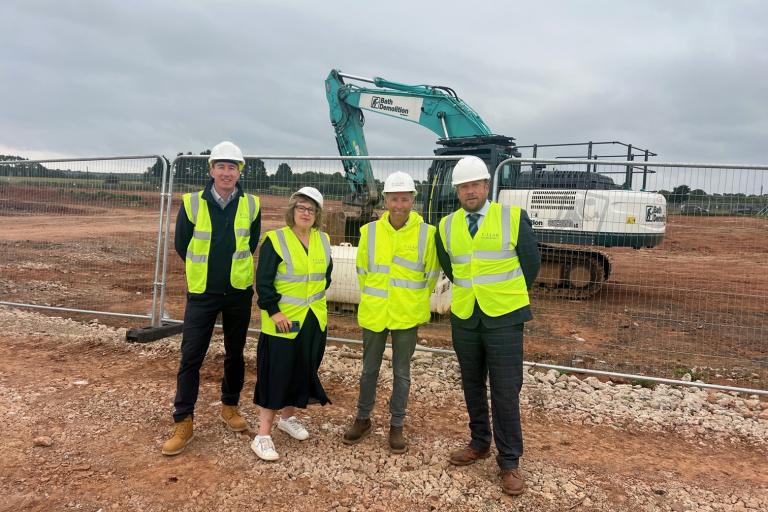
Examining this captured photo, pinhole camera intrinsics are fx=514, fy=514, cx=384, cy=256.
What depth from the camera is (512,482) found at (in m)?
3.39

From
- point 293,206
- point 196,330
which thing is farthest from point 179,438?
point 293,206

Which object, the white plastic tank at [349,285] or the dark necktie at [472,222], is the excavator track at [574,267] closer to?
the white plastic tank at [349,285]

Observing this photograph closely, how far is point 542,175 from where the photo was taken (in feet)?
31.4

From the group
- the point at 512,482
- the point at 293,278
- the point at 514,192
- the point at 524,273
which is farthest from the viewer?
the point at 514,192

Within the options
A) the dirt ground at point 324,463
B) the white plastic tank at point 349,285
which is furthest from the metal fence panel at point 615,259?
the dirt ground at point 324,463

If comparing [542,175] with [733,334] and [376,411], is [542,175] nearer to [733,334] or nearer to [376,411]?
[733,334]

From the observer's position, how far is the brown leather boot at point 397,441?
386cm

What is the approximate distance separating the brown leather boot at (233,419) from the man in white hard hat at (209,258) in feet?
1.17

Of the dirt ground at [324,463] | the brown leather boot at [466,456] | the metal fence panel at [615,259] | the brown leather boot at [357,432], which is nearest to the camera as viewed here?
the dirt ground at [324,463]

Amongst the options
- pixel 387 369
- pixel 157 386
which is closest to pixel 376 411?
pixel 387 369

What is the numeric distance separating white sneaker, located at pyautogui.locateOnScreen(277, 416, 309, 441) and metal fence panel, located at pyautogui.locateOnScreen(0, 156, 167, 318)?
10.9 ft

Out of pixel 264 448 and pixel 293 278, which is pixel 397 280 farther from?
pixel 264 448

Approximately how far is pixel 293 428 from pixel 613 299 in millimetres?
8307

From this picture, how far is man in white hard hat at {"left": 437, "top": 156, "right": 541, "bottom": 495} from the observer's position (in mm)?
3429
